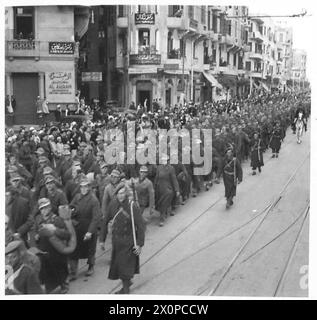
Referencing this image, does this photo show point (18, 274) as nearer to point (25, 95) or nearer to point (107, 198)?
point (107, 198)

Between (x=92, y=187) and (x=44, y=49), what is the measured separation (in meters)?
2.50

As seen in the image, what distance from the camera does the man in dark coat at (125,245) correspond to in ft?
24.4

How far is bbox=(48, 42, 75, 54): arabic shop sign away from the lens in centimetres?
980

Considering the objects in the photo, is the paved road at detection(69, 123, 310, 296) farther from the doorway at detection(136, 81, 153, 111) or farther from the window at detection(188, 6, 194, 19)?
the window at detection(188, 6, 194, 19)

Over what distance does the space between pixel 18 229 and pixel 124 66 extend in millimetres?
4012

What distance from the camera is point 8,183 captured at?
25.8 ft

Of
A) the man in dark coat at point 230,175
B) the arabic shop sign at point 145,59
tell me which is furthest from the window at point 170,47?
the man in dark coat at point 230,175

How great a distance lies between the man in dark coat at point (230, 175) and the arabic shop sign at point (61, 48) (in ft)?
12.9

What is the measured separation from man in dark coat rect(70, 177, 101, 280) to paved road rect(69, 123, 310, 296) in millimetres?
233

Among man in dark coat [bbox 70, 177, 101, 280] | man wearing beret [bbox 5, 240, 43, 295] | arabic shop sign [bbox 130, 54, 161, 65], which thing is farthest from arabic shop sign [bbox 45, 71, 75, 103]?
man wearing beret [bbox 5, 240, 43, 295]

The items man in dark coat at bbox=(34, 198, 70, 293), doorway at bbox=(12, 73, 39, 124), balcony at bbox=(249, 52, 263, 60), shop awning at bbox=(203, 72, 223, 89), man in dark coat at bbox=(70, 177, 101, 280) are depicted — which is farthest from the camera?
balcony at bbox=(249, 52, 263, 60)

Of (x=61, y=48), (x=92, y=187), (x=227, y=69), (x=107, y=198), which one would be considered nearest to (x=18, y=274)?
(x=107, y=198)

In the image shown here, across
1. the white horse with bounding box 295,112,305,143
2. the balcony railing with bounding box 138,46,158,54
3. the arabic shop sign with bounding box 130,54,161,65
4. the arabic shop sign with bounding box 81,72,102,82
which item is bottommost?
the white horse with bounding box 295,112,305,143
